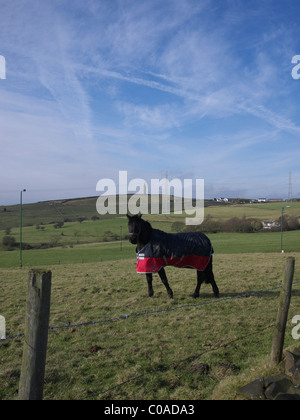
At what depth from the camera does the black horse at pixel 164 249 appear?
26.5ft

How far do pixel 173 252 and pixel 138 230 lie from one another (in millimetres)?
1121

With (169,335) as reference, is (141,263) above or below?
above

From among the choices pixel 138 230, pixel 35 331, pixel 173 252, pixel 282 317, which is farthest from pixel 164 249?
pixel 35 331

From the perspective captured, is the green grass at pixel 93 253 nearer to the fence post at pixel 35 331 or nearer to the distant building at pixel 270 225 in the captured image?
the distant building at pixel 270 225

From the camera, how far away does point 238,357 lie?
4793 millimetres

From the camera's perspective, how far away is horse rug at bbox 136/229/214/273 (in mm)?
8078

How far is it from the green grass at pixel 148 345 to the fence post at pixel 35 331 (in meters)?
1.19

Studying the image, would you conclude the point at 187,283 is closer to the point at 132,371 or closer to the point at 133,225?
the point at 133,225

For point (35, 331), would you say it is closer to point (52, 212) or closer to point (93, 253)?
point (93, 253)

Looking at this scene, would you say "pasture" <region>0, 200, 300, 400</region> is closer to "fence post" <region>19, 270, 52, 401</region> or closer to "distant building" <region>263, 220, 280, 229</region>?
"fence post" <region>19, 270, 52, 401</region>

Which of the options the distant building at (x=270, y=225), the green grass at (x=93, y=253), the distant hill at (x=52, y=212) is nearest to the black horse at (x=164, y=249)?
the green grass at (x=93, y=253)

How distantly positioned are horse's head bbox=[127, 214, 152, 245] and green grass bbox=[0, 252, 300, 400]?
67.0 inches
